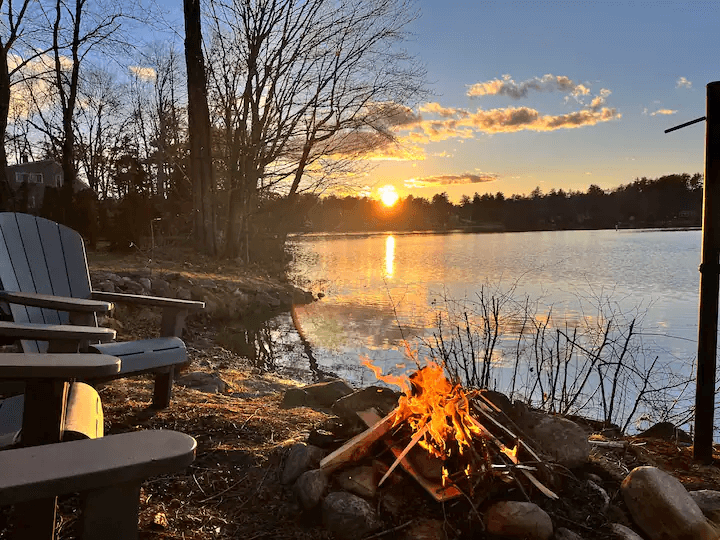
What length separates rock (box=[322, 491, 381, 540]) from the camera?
1.88 metres

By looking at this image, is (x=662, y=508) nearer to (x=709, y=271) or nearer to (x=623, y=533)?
(x=623, y=533)

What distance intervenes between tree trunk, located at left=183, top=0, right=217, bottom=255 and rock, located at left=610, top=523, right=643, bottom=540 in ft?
38.7

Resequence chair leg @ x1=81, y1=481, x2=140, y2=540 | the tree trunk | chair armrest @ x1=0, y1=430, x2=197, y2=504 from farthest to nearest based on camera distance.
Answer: the tree trunk < chair leg @ x1=81, y1=481, x2=140, y2=540 < chair armrest @ x1=0, y1=430, x2=197, y2=504

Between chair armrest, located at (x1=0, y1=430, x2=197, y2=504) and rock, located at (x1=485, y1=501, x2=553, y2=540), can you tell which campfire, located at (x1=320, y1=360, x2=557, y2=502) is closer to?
rock, located at (x1=485, y1=501, x2=553, y2=540)

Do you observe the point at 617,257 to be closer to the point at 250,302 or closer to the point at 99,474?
the point at 250,302

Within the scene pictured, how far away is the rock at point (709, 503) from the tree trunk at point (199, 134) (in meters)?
11.8

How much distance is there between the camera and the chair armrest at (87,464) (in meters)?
0.90

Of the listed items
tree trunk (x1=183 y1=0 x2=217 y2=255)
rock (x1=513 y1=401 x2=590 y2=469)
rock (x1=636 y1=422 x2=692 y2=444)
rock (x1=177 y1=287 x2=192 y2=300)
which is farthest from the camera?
tree trunk (x1=183 y1=0 x2=217 y2=255)

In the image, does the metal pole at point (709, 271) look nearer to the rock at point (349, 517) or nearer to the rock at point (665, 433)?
the rock at point (665, 433)

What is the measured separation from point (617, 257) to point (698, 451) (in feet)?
62.0

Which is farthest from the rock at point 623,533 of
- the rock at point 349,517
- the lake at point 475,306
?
the lake at point 475,306

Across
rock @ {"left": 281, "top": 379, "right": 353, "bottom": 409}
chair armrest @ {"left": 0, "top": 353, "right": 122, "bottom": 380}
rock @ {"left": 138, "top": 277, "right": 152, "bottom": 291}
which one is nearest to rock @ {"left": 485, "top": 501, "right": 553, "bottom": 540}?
chair armrest @ {"left": 0, "top": 353, "right": 122, "bottom": 380}

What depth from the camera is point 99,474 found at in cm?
95

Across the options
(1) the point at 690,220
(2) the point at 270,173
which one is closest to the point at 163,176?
(2) the point at 270,173
